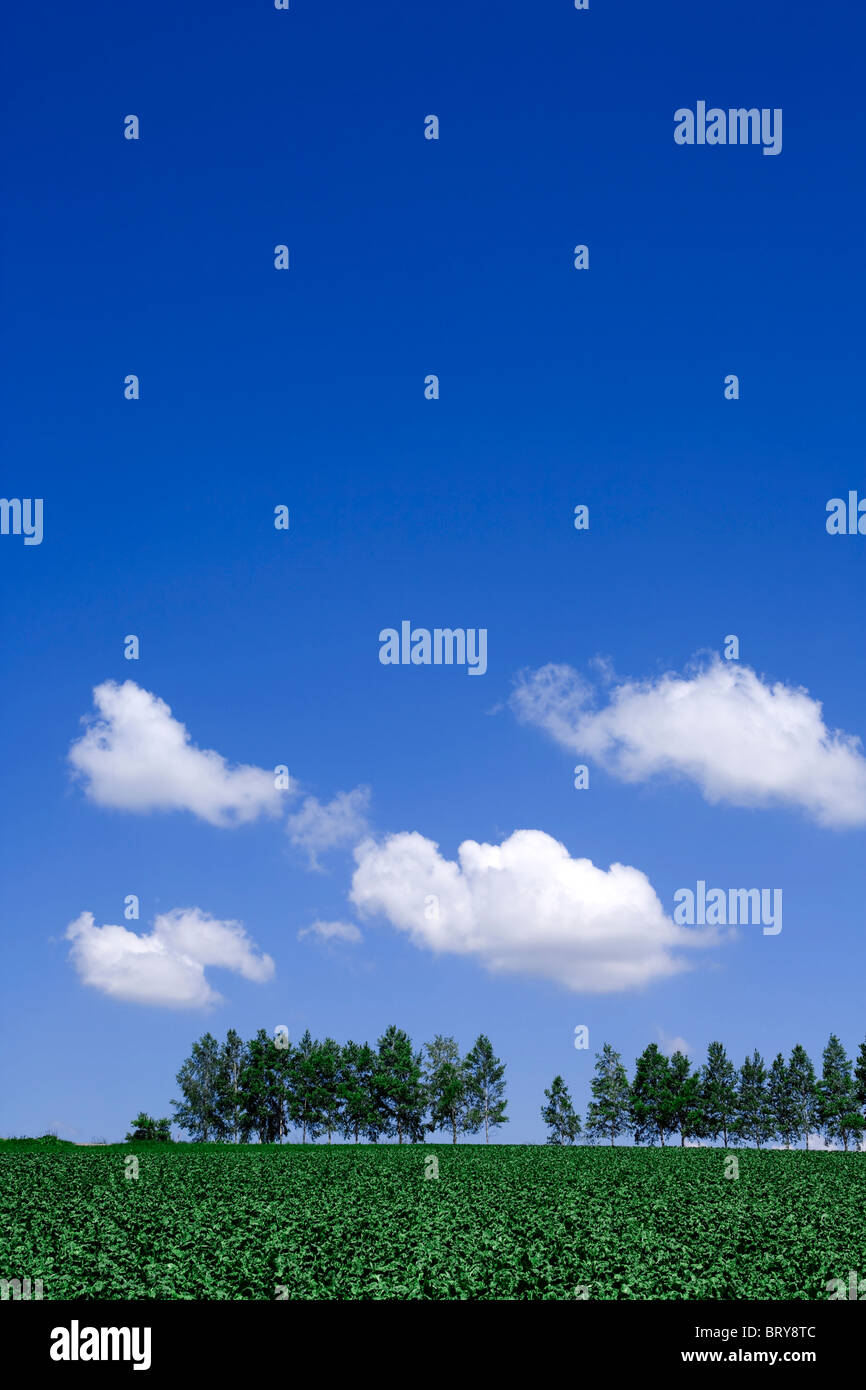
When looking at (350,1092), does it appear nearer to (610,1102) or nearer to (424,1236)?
(610,1102)

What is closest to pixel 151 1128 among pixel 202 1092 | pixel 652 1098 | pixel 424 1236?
pixel 202 1092

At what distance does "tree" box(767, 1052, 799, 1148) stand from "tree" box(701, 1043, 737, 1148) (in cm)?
661

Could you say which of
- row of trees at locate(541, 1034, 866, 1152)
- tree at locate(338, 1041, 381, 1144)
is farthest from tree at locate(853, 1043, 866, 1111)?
tree at locate(338, 1041, 381, 1144)

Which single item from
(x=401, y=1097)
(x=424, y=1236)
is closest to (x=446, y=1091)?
(x=401, y=1097)

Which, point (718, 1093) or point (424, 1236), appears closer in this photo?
point (424, 1236)

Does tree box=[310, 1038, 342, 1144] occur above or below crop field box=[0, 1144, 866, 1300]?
below

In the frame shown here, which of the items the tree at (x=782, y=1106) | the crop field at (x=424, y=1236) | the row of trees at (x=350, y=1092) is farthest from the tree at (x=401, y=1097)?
the crop field at (x=424, y=1236)

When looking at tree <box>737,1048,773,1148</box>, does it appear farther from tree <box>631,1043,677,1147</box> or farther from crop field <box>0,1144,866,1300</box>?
crop field <box>0,1144,866,1300</box>

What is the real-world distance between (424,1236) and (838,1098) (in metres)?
142

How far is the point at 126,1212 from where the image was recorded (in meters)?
37.2

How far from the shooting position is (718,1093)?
500ft

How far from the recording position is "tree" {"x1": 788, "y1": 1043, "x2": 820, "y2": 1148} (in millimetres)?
154625
